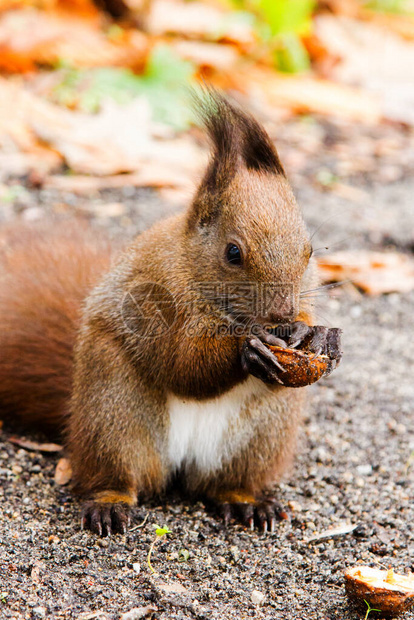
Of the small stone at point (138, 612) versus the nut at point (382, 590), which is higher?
the nut at point (382, 590)

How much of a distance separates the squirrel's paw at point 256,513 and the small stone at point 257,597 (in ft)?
1.53

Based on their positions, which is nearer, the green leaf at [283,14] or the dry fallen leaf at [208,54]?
the dry fallen leaf at [208,54]

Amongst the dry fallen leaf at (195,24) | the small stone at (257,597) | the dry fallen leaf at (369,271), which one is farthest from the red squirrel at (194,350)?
the dry fallen leaf at (195,24)

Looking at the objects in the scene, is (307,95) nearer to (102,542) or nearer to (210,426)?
(210,426)

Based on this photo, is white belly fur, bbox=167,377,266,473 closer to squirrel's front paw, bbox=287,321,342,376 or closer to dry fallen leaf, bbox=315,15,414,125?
squirrel's front paw, bbox=287,321,342,376

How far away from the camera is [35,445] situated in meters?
3.30

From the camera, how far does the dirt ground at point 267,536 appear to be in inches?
93.4

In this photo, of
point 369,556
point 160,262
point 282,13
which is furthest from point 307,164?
point 369,556

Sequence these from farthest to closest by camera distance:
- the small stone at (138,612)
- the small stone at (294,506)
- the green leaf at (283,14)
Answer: the green leaf at (283,14) → the small stone at (294,506) → the small stone at (138,612)

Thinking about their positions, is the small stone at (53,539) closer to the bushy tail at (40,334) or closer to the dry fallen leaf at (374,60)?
the bushy tail at (40,334)

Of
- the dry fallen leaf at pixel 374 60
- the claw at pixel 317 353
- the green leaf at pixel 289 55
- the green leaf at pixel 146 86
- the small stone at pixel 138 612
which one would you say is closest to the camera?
the small stone at pixel 138 612

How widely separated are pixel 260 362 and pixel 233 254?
39cm

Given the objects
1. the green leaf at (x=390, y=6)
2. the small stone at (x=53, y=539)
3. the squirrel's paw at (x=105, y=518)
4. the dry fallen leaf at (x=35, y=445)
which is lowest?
the dry fallen leaf at (x=35, y=445)

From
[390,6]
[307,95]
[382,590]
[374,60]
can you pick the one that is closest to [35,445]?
[382,590]
